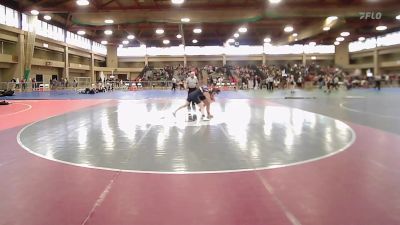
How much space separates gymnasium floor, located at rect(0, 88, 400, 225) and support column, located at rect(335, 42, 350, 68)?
113cm

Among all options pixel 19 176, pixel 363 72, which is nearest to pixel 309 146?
pixel 363 72

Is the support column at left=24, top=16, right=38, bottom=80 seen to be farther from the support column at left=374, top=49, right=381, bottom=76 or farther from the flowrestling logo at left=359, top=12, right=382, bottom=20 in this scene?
the support column at left=374, top=49, right=381, bottom=76

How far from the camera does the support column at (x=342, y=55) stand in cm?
584

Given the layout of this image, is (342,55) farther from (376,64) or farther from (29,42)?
(29,42)

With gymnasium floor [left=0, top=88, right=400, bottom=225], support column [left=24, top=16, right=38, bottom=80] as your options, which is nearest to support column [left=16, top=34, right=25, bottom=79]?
support column [left=24, top=16, right=38, bottom=80]

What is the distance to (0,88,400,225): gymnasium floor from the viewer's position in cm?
419

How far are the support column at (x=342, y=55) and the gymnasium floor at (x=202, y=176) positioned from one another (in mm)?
1127

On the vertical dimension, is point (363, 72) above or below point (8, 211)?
above

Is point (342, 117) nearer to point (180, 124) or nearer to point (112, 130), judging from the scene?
point (180, 124)

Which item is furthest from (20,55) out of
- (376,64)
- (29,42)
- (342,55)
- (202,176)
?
Result: (376,64)

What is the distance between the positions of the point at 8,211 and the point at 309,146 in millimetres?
6312

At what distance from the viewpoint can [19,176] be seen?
593 centimetres

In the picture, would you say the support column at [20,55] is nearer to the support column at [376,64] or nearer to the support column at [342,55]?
the support column at [342,55]

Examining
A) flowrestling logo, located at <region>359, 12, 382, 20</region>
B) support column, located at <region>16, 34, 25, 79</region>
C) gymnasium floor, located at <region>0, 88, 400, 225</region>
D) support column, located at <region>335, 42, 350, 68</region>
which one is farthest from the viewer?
support column, located at <region>16, 34, 25, 79</region>
